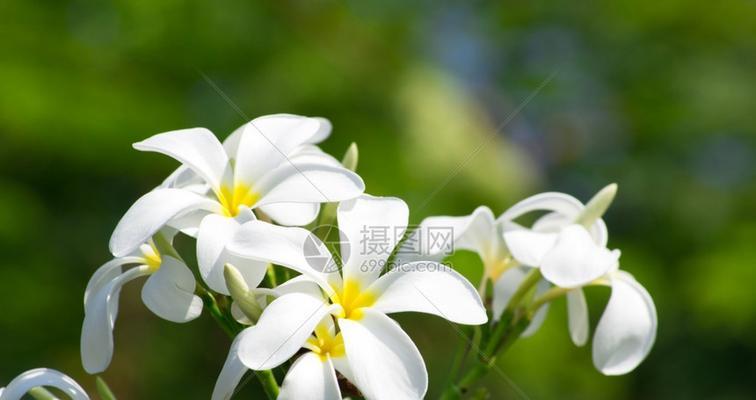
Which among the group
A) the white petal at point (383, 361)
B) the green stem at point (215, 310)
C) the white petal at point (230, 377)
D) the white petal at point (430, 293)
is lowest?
the green stem at point (215, 310)

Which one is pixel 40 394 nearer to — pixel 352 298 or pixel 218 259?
pixel 218 259

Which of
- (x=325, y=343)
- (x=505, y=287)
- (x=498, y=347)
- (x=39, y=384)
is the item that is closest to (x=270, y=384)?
(x=325, y=343)

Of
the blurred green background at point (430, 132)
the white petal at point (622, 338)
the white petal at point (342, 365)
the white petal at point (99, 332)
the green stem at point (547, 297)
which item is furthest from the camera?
the blurred green background at point (430, 132)

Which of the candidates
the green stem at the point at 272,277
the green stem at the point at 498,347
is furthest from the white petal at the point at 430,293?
the green stem at the point at 498,347

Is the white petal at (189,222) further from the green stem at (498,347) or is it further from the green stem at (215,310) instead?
the green stem at (498,347)

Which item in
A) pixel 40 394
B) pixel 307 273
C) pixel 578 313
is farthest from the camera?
Answer: pixel 578 313

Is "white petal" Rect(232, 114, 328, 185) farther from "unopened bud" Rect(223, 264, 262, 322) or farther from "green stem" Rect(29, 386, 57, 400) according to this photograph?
"green stem" Rect(29, 386, 57, 400)

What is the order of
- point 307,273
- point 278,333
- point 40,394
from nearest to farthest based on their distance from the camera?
point 278,333 → point 307,273 → point 40,394
